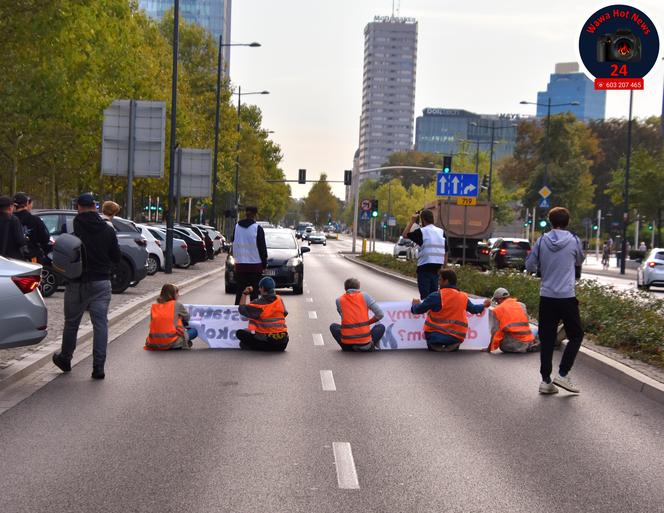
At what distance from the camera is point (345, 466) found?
6.72 meters

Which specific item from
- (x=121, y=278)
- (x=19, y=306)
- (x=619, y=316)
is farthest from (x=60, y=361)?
(x=121, y=278)

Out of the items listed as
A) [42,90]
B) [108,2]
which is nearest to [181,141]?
[108,2]

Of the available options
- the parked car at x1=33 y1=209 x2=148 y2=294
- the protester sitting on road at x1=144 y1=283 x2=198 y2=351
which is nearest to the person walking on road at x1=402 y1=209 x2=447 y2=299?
the protester sitting on road at x1=144 y1=283 x2=198 y2=351

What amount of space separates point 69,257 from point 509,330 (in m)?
6.13

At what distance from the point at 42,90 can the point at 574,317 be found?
2615cm

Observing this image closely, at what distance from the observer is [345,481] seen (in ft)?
20.7

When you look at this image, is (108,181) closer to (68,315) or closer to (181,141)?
(181,141)

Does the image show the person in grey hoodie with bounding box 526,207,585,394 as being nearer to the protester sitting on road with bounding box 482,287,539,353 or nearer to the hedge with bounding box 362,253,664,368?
Result: the hedge with bounding box 362,253,664,368

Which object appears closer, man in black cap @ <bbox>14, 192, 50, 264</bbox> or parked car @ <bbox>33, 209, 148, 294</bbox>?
man in black cap @ <bbox>14, 192, 50, 264</bbox>

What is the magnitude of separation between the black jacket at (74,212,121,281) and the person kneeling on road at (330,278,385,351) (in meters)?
3.32

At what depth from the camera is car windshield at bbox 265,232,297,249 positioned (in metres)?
25.7

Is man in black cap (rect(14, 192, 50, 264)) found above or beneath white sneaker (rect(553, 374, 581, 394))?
above

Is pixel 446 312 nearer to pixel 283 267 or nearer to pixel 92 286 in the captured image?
pixel 92 286

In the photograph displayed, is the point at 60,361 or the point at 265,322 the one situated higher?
the point at 265,322
